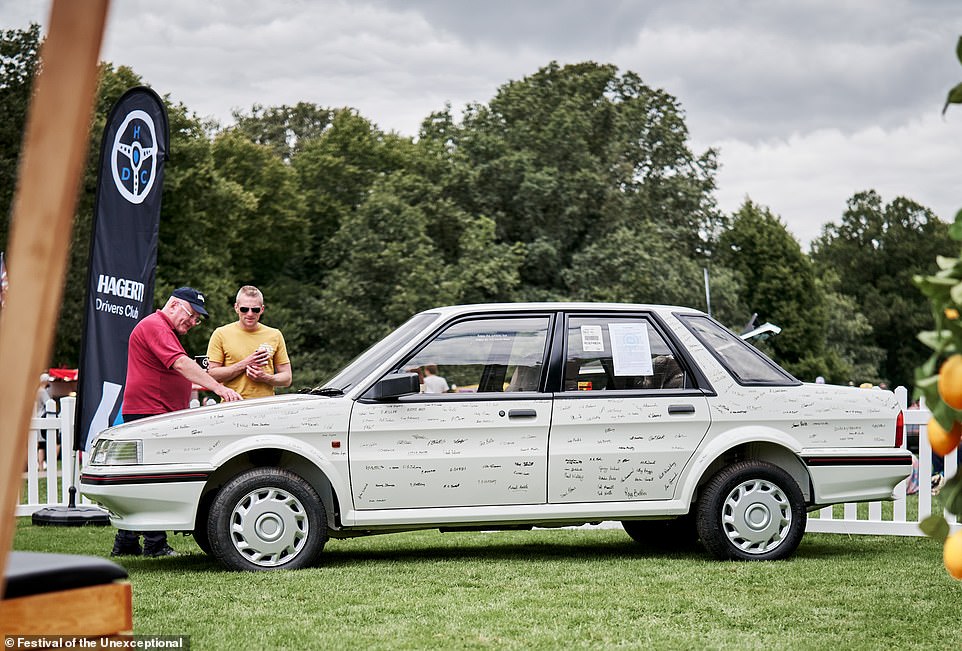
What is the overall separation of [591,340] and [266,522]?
2666 mm

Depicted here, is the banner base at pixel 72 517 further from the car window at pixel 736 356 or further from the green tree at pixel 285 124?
the green tree at pixel 285 124

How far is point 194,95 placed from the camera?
138 feet

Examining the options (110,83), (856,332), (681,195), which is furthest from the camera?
(856,332)

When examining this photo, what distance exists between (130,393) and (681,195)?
41.2 metres

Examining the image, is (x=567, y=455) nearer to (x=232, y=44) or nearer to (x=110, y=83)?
(x=232, y=44)

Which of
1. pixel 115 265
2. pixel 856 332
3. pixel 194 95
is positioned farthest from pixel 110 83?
pixel 856 332

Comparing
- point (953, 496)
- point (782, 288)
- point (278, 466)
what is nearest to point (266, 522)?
point (278, 466)

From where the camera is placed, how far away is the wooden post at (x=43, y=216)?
6.53ft

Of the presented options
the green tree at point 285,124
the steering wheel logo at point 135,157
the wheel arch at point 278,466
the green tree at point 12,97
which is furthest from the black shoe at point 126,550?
the green tree at point 285,124

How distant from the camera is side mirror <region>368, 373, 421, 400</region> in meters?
8.11

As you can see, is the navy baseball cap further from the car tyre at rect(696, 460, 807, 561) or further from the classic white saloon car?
the car tyre at rect(696, 460, 807, 561)

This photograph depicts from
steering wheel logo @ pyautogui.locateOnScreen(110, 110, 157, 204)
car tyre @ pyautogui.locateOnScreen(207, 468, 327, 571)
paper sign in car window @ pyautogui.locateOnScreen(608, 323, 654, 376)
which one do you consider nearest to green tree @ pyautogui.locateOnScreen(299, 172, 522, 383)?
steering wheel logo @ pyautogui.locateOnScreen(110, 110, 157, 204)

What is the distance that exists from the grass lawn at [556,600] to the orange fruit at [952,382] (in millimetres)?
3222

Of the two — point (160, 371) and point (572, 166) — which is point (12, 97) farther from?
point (160, 371)
